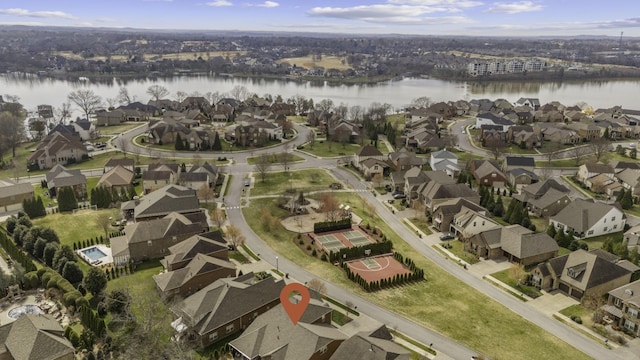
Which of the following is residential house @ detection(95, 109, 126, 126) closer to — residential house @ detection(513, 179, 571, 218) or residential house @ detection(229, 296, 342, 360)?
residential house @ detection(513, 179, 571, 218)

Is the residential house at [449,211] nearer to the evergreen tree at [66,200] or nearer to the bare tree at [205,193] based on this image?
the bare tree at [205,193]

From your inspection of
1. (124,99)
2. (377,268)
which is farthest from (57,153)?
(124,99)

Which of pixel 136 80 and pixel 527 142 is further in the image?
pixel 136 80

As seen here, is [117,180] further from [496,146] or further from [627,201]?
[627,201]

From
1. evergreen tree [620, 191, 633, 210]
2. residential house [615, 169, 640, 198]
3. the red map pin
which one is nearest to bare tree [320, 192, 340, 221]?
the red map pin

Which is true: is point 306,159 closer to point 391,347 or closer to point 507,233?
point 507,233

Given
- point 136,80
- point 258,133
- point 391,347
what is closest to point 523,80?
point 258,133

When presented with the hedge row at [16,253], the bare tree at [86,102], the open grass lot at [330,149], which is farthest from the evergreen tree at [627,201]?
the bare tree at [86,102]
